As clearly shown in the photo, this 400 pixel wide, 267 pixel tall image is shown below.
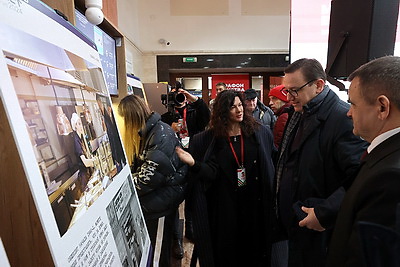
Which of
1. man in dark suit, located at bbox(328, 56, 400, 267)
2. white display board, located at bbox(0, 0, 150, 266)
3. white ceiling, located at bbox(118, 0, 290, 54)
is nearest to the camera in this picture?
white display board, located at bbox(0, 0, 150, 266)

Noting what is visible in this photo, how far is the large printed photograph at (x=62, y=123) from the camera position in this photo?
47cm

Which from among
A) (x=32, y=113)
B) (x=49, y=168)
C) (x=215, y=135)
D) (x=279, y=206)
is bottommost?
(x=279, y=206)

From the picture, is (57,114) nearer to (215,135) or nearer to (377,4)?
(215,135)

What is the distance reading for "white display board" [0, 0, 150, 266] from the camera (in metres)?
0.44

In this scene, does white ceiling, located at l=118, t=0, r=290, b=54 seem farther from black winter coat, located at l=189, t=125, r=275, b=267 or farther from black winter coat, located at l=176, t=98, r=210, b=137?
black winter coat, located at l=189, t=125, r=275, b=267

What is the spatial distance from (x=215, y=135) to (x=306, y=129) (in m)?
0.66

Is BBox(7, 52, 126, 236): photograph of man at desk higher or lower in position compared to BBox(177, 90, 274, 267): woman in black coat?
higher

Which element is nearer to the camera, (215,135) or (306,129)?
(306,129)

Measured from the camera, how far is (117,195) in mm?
820

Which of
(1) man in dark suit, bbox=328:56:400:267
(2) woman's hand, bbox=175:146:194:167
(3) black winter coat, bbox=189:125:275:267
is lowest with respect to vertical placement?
(3) black winter coat, bbox=189:125:275:267

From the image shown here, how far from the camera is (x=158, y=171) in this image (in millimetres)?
1599

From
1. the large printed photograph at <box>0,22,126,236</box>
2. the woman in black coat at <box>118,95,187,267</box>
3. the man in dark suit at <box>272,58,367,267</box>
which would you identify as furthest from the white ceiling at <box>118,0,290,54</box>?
the large printed photograph at <box>0,22,126,236</box>

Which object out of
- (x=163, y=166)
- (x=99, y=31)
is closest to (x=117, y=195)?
(x=163, y=166)

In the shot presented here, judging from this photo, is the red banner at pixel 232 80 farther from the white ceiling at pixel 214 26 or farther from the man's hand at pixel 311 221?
the man's hand at pixel 311 221
